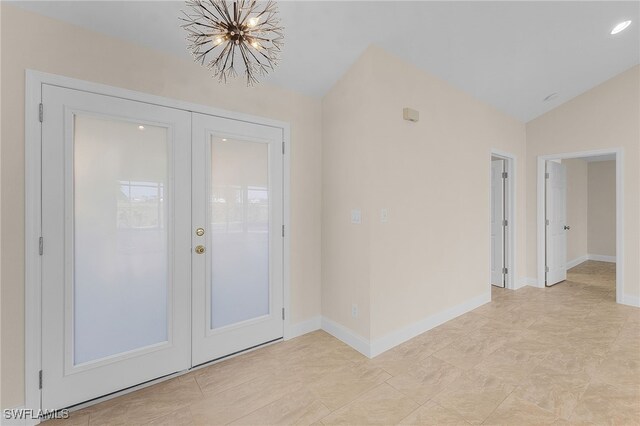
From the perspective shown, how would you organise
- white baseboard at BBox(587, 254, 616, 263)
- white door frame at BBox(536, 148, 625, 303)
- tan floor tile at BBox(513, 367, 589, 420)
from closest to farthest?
tan floor tile at BBox(513, 367, 589, 420) < white door frame at BBox(536, 148, 625, 303) < white baseboard at BBox(587, 254, 616, 263)

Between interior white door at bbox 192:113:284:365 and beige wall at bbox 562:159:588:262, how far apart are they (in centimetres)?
631

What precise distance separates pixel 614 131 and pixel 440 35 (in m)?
3.32

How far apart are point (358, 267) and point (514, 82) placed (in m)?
3.14

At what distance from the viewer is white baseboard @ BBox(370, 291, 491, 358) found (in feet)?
8.53

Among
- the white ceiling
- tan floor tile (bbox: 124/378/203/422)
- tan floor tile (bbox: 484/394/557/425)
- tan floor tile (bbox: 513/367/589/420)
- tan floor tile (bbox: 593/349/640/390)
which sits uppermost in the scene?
the white ceiling

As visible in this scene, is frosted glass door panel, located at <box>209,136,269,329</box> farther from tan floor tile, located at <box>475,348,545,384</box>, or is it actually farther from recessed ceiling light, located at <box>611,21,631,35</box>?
recessed ceiling light, located at <box>611,21,631,35</box>

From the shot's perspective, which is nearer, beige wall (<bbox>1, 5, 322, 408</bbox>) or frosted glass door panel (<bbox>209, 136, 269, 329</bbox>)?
beige wall (<bbox>1, 5, 322, 408</bbox>)

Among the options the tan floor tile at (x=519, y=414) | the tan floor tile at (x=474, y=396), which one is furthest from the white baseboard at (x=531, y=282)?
the tan floor tile at (x=519, y=414)

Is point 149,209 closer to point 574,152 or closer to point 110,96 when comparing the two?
point 110,96

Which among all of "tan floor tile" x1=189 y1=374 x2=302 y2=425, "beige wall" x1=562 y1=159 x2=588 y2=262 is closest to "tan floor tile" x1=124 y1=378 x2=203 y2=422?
"tan floor tile" x1=189 y1=374 x2=302 y2=425

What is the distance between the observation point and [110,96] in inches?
79.0

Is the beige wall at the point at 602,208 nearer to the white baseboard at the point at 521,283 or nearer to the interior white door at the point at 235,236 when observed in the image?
the white baseboard at the point at 521,283

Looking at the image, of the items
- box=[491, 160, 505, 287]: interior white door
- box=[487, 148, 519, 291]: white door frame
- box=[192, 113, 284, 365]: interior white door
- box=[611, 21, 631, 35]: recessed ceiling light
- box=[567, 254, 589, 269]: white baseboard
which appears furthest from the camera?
Result: box=[567, 254, 589, 269]: white baseboard

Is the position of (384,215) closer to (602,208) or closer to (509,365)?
(509,365)
